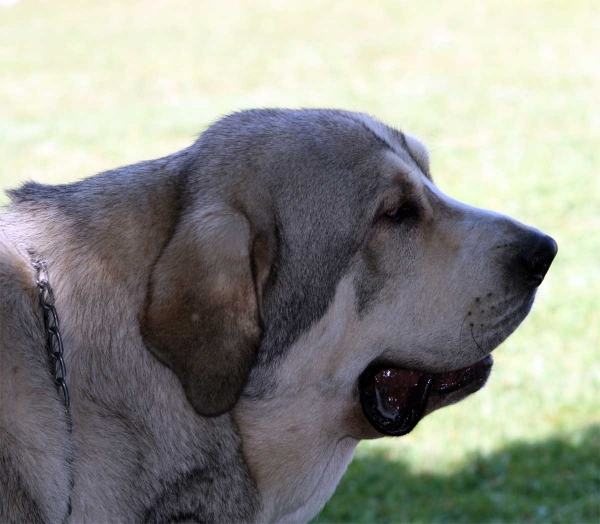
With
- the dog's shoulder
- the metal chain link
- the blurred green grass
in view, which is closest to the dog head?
the metal chain link

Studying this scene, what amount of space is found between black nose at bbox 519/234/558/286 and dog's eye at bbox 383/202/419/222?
0.47 m

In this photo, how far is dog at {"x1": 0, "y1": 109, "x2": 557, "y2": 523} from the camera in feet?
10.3

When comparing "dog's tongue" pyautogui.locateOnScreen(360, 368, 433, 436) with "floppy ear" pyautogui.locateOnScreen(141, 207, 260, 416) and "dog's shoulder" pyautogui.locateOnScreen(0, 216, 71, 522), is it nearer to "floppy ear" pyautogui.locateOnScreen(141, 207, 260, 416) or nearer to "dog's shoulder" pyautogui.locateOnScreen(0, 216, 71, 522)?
"floppy ear" pyautogui.locateOnScreen(141, 207, 260, 416)

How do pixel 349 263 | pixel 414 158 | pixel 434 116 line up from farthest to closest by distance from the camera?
pixel 434 116, pixel 414 158, pixel 349 263

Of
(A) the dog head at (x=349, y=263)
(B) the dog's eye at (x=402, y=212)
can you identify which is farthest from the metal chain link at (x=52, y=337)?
(B) the dog's eye at (x=402, y=212)

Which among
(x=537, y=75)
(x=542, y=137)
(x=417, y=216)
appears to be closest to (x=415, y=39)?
(x=537, y=75)

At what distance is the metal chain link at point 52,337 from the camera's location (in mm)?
3109

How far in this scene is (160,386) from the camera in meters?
3.27

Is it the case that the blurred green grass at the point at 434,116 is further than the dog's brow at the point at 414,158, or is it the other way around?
the blurred green grass at the point at 434,116

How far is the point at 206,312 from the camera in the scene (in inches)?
124

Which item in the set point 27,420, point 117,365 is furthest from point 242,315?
point 27,420

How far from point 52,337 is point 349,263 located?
1.17m

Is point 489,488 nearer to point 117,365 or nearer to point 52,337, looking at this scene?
point 117,365

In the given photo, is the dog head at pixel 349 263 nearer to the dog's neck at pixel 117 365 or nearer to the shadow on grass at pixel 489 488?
the dog's neck at pixel 117 365
